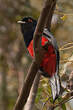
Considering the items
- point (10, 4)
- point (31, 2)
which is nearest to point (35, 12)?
point (31, 2)

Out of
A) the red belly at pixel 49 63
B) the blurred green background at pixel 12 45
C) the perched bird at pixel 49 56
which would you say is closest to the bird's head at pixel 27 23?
the perched bird at pixel 49 56

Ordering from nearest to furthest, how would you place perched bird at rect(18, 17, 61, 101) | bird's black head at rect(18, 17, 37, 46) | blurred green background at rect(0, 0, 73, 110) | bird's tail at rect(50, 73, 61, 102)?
1. bird's tail at rect(50, 73, 61, 102)
2. perched bird at rect(18, 17, 61, 101)
3. bird's black head at rect(18, 17, 37, 46)
4. blurred green background at rect(0, 0, 73, 110)

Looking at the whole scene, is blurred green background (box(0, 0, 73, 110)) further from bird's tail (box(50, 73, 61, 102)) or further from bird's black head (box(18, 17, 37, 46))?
bird's tail (box(50, 73, 61, 102))

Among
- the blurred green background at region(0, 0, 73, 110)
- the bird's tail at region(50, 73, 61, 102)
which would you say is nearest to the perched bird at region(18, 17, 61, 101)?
the bird's tail at region(50, 73, 61, 102)

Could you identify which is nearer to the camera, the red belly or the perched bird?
the perched bird

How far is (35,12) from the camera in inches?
260

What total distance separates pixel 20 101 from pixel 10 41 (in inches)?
186

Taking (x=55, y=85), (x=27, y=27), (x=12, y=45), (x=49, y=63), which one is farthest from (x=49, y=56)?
(x=12, y=45)

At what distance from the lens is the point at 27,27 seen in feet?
12.1

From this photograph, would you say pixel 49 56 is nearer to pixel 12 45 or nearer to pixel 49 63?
pixel 49 63

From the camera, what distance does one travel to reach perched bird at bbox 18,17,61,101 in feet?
10.0

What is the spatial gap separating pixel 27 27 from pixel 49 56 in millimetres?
521

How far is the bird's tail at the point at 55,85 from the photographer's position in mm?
2840

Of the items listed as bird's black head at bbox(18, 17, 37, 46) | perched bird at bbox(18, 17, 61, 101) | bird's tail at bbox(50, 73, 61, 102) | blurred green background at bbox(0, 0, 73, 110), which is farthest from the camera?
blurred green background at bbox(0, 0, 73, 110)
